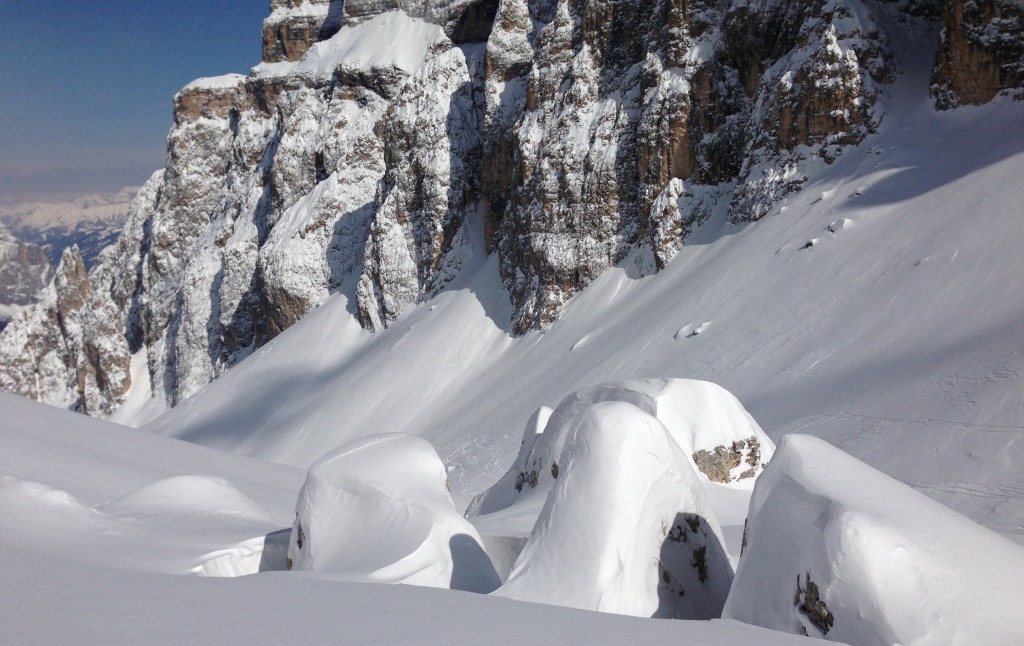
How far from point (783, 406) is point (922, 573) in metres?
14.5

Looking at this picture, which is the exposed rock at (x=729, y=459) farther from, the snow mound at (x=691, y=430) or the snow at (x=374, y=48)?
the snow at (x=374, y=48)

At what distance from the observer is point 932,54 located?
93.9 ft

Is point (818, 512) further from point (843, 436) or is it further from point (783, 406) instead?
point (783, 406)

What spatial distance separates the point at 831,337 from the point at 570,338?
1499 cm

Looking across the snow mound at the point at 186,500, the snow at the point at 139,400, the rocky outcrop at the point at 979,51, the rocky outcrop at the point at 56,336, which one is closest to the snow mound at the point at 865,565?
the snow mound at the point at 186,500

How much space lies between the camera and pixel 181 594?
16.8 ft

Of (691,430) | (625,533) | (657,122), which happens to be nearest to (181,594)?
(625,533)

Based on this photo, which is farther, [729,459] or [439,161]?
[439,161]

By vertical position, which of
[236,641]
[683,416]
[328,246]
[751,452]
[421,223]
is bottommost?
[751,452]

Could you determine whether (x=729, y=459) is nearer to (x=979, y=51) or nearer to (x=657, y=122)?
(x=979, y=51)

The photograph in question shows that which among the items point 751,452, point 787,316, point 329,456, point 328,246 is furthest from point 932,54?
point 328,246

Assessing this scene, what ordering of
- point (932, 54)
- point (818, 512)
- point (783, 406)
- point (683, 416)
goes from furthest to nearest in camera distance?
point (932, 54)
point (783, 406)
point (683, 416)
point (818, 512)

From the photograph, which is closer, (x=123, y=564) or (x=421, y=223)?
(x=123, y=564)

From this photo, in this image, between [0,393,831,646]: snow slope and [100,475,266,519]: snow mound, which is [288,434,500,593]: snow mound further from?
[100,475,266,519]: snow mound
